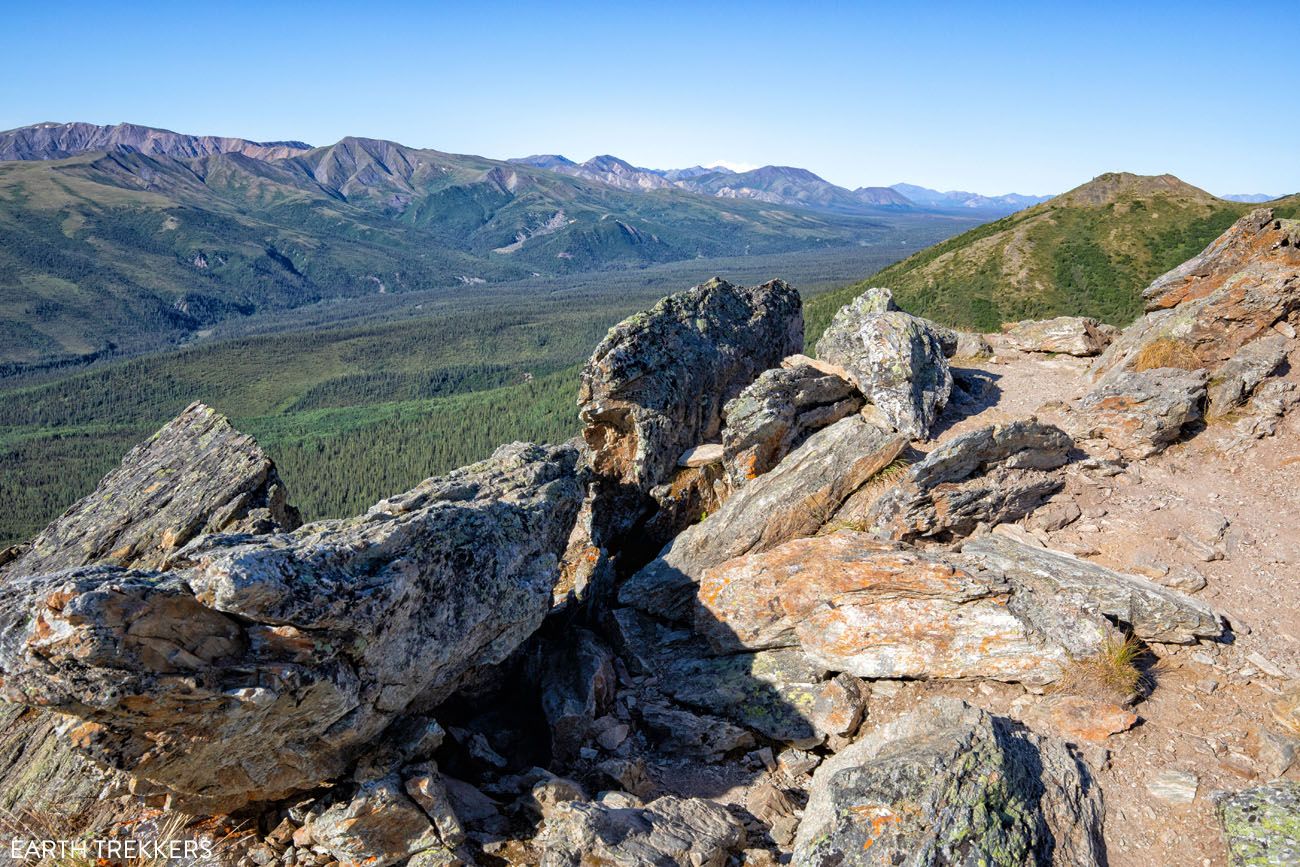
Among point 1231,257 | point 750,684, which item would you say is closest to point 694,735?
point 750,684

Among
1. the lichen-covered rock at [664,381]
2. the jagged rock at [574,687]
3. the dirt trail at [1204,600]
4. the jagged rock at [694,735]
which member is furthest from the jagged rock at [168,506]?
the dirt trail at [1204,600]

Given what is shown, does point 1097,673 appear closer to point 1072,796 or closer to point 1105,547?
point 1072,796

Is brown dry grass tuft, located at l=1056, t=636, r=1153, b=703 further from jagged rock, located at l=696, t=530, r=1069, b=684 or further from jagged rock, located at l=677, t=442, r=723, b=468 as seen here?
jagged rock, located at l=677, t=442, r=723, b=468

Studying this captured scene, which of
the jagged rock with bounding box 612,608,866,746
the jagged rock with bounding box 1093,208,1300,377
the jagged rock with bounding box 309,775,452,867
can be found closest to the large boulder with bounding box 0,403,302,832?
the jagged rock with bounding box 309,775,452,867

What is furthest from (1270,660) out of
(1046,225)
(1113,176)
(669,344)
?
(1113,176)

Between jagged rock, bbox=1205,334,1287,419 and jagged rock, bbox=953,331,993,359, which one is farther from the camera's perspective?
jagged rock, bbox=953,331,993,359

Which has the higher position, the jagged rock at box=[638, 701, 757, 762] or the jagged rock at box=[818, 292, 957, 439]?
the jagged rock at box=[818, 292, 957, 439]

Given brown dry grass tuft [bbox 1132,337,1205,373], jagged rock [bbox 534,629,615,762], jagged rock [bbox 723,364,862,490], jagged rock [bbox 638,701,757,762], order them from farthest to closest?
brown dry grass tuft [bbox 1132,337,1205,373], jagged rock [bbox 723,364,862,490], jagged rock [bbox 638,701,757,762], jagged rock [bbox 534,629,615,762]

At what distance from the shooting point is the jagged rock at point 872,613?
47.3 feet

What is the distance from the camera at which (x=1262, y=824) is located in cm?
1012

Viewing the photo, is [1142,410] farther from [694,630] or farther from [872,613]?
[694,630]

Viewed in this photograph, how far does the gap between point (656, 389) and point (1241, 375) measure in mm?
17780

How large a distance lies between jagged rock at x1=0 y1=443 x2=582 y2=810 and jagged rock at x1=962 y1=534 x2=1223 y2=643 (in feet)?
35.0

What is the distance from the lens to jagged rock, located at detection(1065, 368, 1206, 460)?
19844mm
